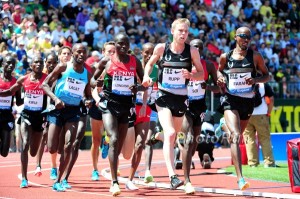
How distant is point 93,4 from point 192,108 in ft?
57.9

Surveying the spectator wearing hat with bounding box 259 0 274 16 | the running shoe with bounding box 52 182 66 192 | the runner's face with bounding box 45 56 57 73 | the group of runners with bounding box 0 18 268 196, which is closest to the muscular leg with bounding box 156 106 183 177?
the group of runners with bounding box 0 18 268 196

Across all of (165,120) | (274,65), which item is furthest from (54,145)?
(274,65)

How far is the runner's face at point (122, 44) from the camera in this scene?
13.2 meters

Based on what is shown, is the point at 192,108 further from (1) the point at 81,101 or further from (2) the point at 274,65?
(2) the point at 274,65

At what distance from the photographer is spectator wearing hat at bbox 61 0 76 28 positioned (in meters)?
29.2

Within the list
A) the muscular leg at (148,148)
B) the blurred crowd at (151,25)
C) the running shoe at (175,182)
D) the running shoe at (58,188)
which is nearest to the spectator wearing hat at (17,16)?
the blurred crowd at (151,25)

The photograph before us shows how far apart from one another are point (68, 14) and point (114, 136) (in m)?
17.0

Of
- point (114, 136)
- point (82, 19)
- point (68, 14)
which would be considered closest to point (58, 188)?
point (114, 136)

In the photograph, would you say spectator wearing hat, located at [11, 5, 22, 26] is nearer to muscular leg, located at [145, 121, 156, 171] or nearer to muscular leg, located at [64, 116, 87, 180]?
muscular leg, located at [145, 121, 156, 171]

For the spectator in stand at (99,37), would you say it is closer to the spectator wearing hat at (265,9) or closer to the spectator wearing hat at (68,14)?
the spectator wearing hat at (68,14)

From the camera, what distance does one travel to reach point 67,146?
1375 cm

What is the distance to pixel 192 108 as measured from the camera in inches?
546

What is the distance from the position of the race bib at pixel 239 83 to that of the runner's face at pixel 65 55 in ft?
10.2

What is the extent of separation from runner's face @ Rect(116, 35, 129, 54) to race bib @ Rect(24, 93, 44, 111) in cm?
228
